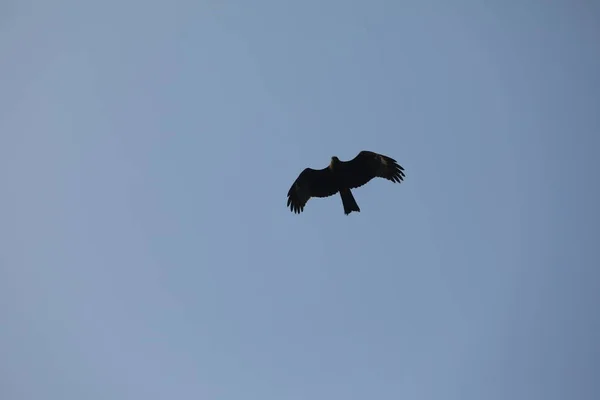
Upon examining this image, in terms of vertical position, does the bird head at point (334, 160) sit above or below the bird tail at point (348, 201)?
above

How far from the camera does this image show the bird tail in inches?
435

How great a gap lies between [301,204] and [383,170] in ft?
8.14

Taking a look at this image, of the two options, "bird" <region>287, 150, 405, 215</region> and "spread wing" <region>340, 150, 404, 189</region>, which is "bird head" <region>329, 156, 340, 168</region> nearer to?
"bird" <region>287, 150, 405, 215</region>

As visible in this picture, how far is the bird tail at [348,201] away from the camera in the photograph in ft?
36.2

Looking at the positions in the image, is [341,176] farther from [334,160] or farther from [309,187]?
[309,187]

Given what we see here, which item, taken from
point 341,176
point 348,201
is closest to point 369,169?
point 341,176

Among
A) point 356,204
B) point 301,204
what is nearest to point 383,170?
point 356,204

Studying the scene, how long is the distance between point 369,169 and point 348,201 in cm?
133

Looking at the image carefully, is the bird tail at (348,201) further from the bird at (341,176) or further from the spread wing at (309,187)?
the spread wing at (309,187)

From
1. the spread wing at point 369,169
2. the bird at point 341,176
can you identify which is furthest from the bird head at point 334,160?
the spread wing at point 369,169

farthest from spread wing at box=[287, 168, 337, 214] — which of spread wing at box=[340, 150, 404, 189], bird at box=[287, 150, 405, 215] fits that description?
spread wing at box=[340, 150, 404, 189]

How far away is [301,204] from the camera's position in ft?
40.2

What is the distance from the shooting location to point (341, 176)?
38.2 feet

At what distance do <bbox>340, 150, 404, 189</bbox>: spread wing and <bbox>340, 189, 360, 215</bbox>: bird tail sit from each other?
16.2 inches
